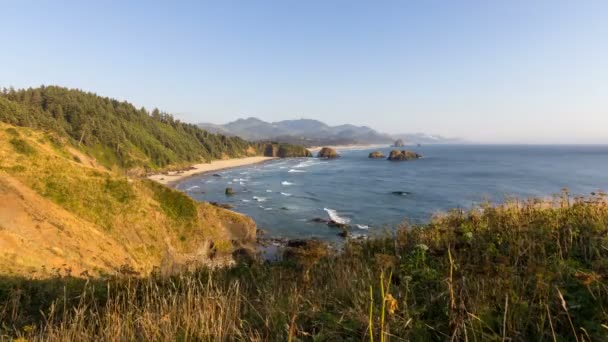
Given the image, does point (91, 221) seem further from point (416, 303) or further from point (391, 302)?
point (391, 302)

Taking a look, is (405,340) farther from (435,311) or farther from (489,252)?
(489,252)

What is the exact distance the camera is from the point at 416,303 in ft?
14.0

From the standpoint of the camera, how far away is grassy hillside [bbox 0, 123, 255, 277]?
659 inches

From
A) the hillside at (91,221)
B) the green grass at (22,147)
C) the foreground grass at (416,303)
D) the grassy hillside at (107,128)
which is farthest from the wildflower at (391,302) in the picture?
the grassy hillside at (107,128)

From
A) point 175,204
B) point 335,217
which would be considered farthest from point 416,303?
point 335,217

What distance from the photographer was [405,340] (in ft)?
10.0

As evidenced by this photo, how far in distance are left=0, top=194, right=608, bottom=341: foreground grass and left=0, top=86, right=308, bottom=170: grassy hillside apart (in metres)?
90.1

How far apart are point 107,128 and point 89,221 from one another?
103402 millimetres

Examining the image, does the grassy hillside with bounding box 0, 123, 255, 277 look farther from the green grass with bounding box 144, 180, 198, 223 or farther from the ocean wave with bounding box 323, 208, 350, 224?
the ocean wave with bounding box 323, 208, 350, 224

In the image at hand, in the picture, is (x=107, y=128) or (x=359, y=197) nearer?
(x=359, y=197)

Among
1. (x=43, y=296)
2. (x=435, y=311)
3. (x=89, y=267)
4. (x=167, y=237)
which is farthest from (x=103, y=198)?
(x=435, y=311)

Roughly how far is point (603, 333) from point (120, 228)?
2715cm

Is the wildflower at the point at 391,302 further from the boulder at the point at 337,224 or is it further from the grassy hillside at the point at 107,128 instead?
the grassy hillside at the point at 107,128

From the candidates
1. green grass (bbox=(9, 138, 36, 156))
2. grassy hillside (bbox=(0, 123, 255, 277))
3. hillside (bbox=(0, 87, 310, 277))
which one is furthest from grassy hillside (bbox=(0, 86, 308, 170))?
grassy hillside (bbox=(0, 123, 255, 277))
